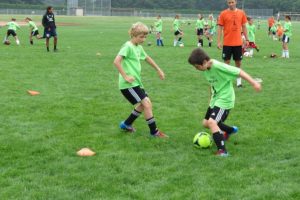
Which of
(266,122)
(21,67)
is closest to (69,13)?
(21,67)

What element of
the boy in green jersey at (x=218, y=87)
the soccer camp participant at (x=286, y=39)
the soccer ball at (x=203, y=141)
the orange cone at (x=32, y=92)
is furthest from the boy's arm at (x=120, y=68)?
the soccer camp participant at (x=286, y=39)

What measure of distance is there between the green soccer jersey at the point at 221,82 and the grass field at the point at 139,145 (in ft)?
2.24

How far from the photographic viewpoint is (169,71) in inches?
602

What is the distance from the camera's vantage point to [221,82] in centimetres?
662

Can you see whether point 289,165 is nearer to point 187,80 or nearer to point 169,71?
point 187,80

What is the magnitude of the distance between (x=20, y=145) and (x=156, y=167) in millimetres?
2123

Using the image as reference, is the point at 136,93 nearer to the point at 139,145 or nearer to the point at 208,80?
the point at 139,145

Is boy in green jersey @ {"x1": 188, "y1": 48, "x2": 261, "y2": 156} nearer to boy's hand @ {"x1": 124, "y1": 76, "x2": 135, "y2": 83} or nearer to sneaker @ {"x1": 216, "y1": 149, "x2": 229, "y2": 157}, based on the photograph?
sneaker @ {"x1": 216, "y1": 149, "x2": 229, "y2": 157}

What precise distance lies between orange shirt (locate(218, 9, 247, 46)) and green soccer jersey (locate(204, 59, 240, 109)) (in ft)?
18.0

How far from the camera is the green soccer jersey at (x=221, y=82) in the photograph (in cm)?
646

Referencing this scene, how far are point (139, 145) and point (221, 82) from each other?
147cm

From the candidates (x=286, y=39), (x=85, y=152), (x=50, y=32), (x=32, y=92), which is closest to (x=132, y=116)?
(x=85, y=152)

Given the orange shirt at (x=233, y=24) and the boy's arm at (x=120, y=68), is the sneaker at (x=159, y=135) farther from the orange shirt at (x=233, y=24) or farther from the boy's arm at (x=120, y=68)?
the orange shirt at (x=233, y=24)

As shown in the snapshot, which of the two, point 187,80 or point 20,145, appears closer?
point 20,145
